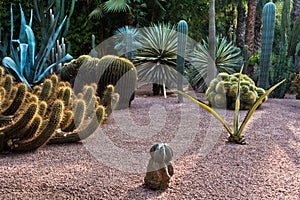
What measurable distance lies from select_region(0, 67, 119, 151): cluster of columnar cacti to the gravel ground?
108 mm

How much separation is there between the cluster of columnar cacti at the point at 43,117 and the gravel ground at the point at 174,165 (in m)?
0.11

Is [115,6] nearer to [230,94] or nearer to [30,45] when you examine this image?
[30,45]

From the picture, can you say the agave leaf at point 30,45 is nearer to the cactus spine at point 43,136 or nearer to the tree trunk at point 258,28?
the cactus spine at point 43,136

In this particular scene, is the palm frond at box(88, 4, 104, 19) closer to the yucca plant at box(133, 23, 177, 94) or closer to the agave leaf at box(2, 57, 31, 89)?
the yucca plant at box(133, 23, 177, 94)

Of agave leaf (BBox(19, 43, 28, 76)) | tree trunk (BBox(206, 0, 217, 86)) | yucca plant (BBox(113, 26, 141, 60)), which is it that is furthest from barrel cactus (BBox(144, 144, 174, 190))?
tree trunk (BBox(206, 0, 217, 86))

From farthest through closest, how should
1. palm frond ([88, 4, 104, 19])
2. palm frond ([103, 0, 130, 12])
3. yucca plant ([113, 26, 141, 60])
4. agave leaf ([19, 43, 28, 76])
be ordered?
palm frond ([88, 4, 104, 19])
palm frond ([103, 0, 130, 12])
yucca plant ([113, 26, 141, 60])
agave leaf ([19, 43, 28, 76])

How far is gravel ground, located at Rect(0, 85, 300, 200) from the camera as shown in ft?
7.32

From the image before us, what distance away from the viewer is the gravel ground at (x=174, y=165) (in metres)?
2.23

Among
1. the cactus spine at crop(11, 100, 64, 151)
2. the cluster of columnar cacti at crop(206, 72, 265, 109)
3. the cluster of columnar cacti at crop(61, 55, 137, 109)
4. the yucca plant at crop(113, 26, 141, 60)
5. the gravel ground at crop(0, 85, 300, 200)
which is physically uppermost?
the yucca plant at crop(113, 26, 141, 60)

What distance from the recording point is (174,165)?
2711mm

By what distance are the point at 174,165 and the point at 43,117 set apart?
129 centimetres

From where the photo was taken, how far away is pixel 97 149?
119 inches

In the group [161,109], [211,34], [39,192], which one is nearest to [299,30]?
[211,34]

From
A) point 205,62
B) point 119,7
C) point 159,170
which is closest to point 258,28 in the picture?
point 205,62
